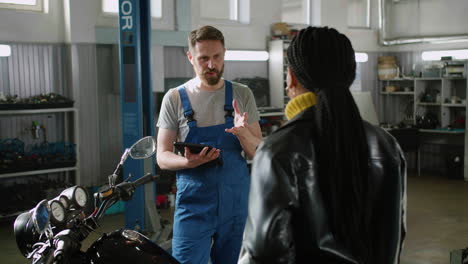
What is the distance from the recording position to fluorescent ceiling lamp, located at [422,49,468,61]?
8.62 m

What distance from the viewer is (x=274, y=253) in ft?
4.25

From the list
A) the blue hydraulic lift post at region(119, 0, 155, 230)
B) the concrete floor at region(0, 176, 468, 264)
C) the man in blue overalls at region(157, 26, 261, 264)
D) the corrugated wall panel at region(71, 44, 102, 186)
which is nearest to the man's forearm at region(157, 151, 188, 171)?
the man in blue overalls at region(157, 26, 261, 264)

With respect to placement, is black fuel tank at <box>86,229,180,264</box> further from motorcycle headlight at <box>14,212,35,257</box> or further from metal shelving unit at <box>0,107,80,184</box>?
metal shelving unit at <box>0,107,80,184</box>

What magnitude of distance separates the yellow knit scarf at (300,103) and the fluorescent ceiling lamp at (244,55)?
6560 millimetres

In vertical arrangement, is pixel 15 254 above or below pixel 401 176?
below

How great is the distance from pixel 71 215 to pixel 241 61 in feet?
21.9

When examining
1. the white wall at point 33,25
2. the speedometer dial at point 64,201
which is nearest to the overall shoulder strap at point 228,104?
the speedometer dial at point 64,201

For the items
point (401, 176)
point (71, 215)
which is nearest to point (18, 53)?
point (71, 215)

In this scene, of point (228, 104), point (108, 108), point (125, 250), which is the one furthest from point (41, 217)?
point (108, 108)

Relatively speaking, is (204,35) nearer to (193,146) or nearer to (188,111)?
(188,111)

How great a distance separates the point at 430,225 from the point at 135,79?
140 inches

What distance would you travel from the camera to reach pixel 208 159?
2.39 meters

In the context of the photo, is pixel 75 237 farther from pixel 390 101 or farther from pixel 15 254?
pixel 390 101

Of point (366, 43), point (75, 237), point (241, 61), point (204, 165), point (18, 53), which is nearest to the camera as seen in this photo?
point (75, 237)
